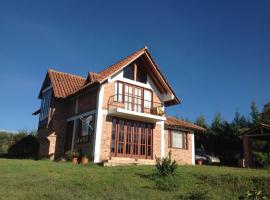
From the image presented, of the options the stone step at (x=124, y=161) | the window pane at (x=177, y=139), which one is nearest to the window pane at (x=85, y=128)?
the stone step at (x=124, y=161)

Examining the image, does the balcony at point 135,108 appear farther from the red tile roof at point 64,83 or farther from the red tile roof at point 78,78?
the red tile roof at point 64,83

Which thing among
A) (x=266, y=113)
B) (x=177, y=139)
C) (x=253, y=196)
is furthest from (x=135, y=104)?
(x=266, y=113)

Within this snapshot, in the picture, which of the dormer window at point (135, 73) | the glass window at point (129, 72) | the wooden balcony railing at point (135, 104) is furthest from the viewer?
the dormer window at point (135, 73)

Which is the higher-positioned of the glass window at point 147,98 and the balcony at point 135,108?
the glass window at point 147,98

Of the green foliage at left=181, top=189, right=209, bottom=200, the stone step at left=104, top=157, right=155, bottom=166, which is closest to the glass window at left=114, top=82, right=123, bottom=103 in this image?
the stone step at left=104, top=157, right=155, bottom=166

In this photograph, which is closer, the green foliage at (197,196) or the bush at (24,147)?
the green foliage at (197,196)

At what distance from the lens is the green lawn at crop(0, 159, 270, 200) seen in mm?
11375

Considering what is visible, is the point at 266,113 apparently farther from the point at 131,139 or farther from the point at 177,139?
the point at 131,139

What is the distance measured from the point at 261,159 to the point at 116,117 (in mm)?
12245

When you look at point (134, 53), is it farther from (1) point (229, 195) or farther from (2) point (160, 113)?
(1) point (229, 195)

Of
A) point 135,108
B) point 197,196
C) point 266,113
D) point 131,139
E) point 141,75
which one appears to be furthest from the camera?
point 266,113

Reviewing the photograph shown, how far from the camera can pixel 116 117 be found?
23.8m

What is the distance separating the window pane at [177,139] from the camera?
28109mm

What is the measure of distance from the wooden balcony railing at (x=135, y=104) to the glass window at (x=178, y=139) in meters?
3.18
